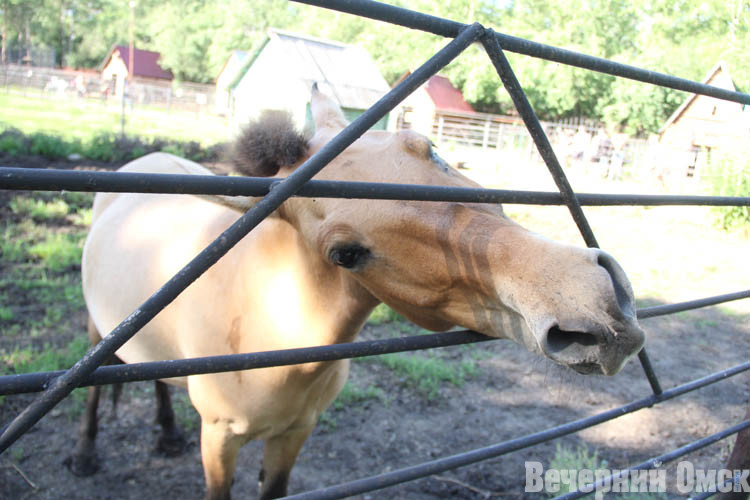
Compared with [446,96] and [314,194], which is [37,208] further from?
[446,96]

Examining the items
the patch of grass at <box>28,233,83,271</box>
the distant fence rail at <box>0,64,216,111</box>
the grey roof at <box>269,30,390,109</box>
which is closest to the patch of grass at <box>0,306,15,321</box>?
the patch of grass at <box>28,233,83,271</box>

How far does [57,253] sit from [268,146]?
17.1 feet

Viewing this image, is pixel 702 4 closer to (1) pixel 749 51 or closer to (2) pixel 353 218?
(1) pixel 749 51

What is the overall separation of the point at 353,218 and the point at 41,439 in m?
3.09

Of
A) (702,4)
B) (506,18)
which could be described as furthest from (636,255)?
A: (506,18)

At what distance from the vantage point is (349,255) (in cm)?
141

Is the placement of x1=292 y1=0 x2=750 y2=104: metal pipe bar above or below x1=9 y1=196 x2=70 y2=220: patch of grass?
above

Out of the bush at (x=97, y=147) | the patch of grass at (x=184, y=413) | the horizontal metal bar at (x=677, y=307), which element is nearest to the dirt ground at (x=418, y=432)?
the patch of grass at (x=184, y=413)

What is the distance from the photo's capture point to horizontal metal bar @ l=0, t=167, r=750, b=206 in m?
0.83

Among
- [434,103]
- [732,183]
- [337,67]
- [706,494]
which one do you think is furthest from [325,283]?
[434,103]

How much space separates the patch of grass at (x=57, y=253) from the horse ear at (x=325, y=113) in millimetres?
4704

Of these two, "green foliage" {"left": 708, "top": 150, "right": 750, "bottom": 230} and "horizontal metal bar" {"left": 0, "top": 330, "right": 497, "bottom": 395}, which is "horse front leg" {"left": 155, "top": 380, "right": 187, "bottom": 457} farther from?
"green foliage" {"left": 708, "top": 150, "right": 750, "bottom": 230}

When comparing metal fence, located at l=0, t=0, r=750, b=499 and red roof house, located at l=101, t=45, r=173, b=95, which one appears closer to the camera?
metal fence, located at l=0, t=0, r=750, b=499

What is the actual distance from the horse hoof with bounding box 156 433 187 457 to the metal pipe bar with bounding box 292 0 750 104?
309 centimetres
